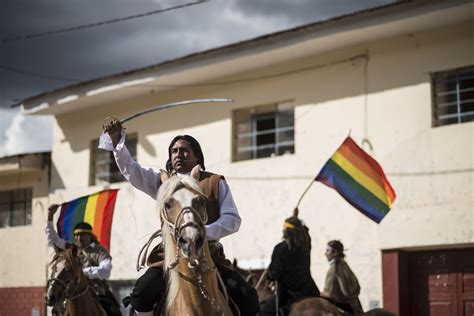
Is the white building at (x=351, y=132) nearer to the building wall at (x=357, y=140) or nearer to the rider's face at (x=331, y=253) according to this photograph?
the building wall at (x=357, y=140)

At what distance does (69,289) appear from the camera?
10328 millimetres

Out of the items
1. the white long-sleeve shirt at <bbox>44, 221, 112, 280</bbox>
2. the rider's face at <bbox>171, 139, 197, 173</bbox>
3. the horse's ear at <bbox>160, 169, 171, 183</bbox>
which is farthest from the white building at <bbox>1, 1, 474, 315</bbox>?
the horse's ear at <bbox>160, 169, 171, 183</bbox>

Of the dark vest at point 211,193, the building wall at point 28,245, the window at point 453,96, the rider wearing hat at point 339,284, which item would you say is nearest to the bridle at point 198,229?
the dark vest at point 211,193

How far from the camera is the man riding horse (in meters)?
6.71

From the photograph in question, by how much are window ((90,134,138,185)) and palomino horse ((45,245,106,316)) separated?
38.7 ft

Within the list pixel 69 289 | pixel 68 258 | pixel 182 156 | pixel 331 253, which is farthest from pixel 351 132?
pixel 182 156

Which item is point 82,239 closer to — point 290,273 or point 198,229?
point 290,273

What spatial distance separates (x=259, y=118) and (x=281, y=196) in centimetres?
204

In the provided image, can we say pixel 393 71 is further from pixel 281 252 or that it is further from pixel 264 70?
pixel 281 252

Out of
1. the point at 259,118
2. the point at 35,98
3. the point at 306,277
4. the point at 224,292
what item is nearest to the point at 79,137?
the point at 35,98

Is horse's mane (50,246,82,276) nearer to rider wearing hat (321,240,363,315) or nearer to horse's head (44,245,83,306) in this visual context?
horse's head (44,245,83,306)

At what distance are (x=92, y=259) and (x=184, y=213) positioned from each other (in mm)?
6999

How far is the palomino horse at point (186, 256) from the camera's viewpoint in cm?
603

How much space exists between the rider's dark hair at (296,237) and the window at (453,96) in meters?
5.41
